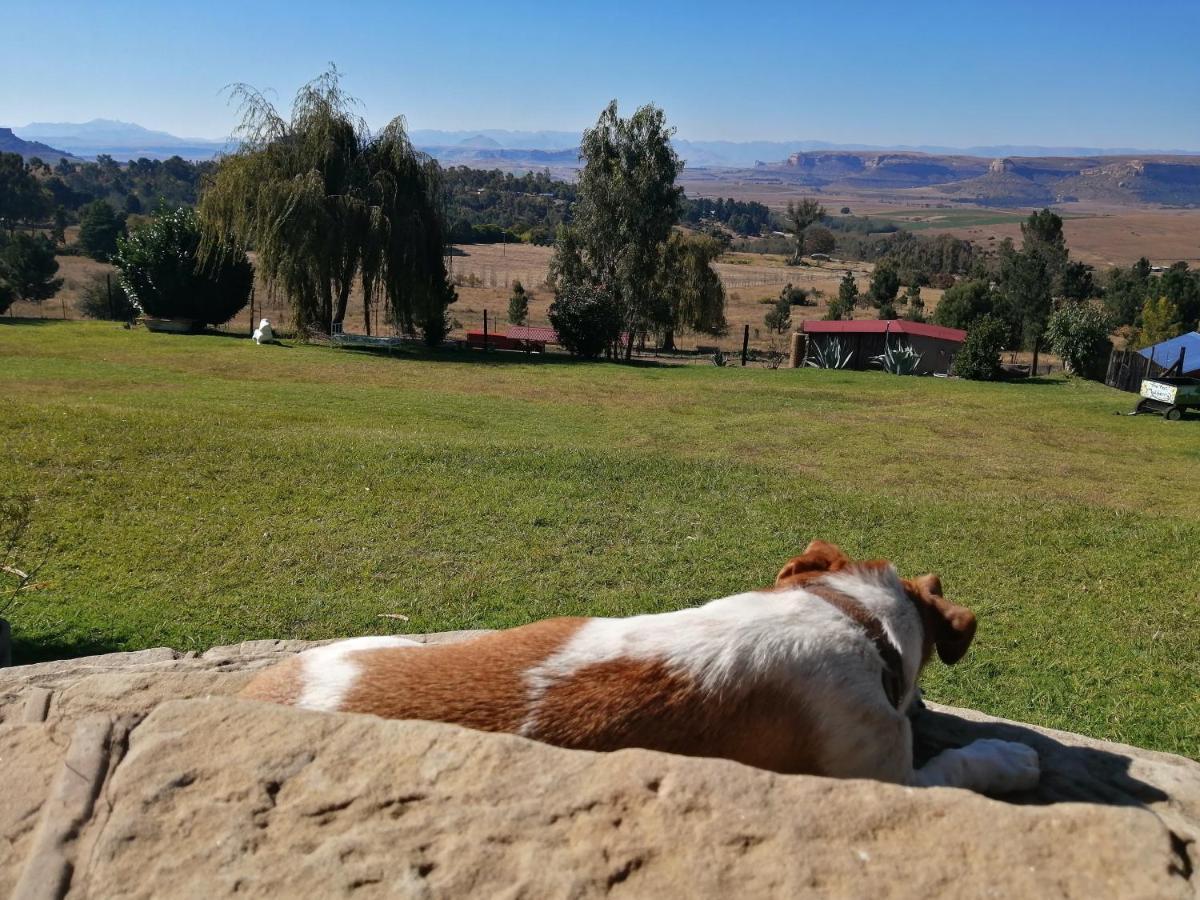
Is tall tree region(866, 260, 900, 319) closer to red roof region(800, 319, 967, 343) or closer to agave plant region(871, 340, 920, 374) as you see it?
red roof region(800, 319, 967, 343)

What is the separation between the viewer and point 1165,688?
6.15 m

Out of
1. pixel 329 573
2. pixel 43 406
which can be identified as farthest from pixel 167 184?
pixel 329 573

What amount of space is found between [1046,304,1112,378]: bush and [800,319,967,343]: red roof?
3.13 metres

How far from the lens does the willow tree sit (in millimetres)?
29047

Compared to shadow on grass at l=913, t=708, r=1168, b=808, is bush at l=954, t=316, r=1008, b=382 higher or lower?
lower

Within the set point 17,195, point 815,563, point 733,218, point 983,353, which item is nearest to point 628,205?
point 983,353

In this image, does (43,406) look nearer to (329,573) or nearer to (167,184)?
(329,573)

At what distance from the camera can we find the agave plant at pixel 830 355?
33.8 m

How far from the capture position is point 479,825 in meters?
2.11

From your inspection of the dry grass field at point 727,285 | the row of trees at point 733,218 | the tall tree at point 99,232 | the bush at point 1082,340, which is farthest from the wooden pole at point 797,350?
the row of trees at point 733,218

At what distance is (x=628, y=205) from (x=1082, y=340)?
16.9m

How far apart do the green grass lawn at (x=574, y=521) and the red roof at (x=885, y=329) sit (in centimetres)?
1421

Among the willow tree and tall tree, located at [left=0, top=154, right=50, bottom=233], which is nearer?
→ the willow tree

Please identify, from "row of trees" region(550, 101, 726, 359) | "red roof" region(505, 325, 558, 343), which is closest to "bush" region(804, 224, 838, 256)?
"row of trees" region(550, 101, 726, 359)
